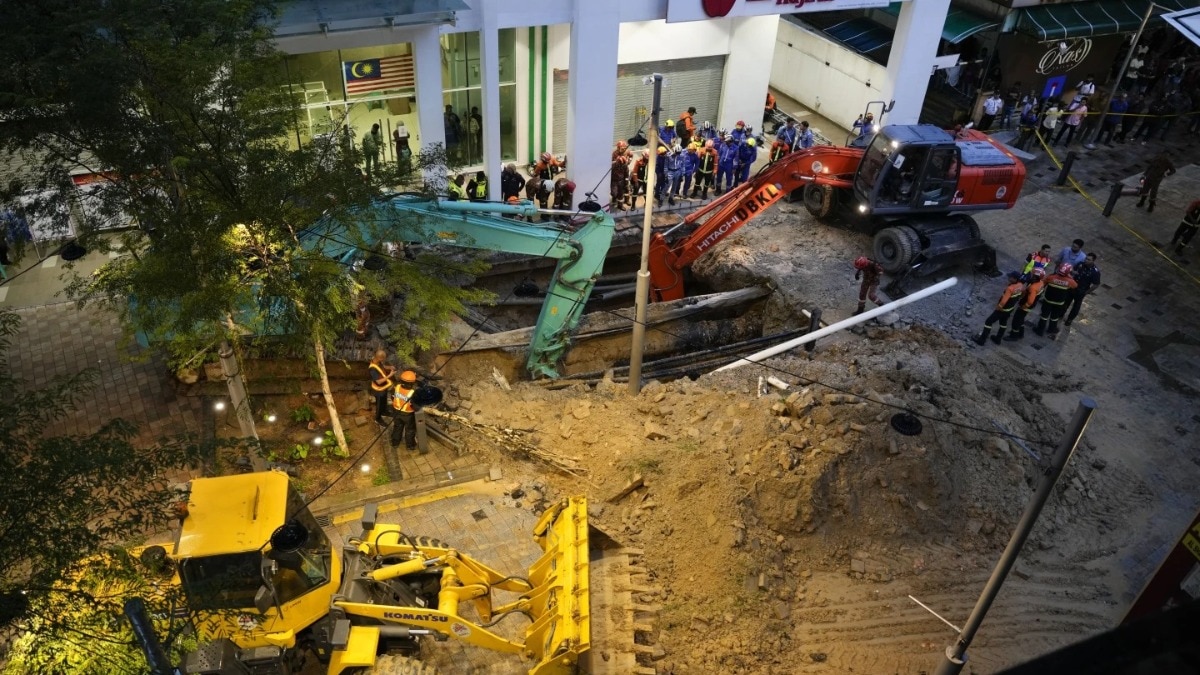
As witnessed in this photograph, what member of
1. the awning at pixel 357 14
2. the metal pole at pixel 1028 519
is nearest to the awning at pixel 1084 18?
the awning at pixel 357 14

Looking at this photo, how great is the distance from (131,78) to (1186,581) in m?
13.3

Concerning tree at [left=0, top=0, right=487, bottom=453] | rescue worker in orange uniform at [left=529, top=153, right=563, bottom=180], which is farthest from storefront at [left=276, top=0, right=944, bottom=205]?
tree at [left=0, top=0, right=487, bottom=453]

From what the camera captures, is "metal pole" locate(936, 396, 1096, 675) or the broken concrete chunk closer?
"metal pole" locate(936, 396, 1096, 675)

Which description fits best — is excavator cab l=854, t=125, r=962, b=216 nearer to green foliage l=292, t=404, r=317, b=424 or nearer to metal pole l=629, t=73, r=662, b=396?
metal pole l=629, t=73, r=662, b=396

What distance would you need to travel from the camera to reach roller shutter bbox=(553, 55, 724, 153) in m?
22.0

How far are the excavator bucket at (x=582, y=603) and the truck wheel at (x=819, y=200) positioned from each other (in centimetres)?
1120

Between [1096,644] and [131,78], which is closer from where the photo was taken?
[1096,644]

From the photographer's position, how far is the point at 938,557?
11562 mm

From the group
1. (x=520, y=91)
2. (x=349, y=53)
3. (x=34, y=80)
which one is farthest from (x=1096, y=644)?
(x=520, y=91)

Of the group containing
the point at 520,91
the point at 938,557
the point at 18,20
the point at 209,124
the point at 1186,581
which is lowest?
the point at 938,557

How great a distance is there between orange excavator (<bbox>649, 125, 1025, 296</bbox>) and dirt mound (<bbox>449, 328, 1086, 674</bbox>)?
4114 mm

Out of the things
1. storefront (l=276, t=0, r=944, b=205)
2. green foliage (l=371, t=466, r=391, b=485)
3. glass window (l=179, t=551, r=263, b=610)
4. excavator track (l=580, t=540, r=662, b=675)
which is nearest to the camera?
glass window (l=179, t=551, r=263, b=610)

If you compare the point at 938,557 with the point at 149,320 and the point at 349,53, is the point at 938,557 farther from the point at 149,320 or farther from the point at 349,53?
the point at 349,53

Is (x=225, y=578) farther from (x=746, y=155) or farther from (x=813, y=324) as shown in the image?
(x=746, y=155)
